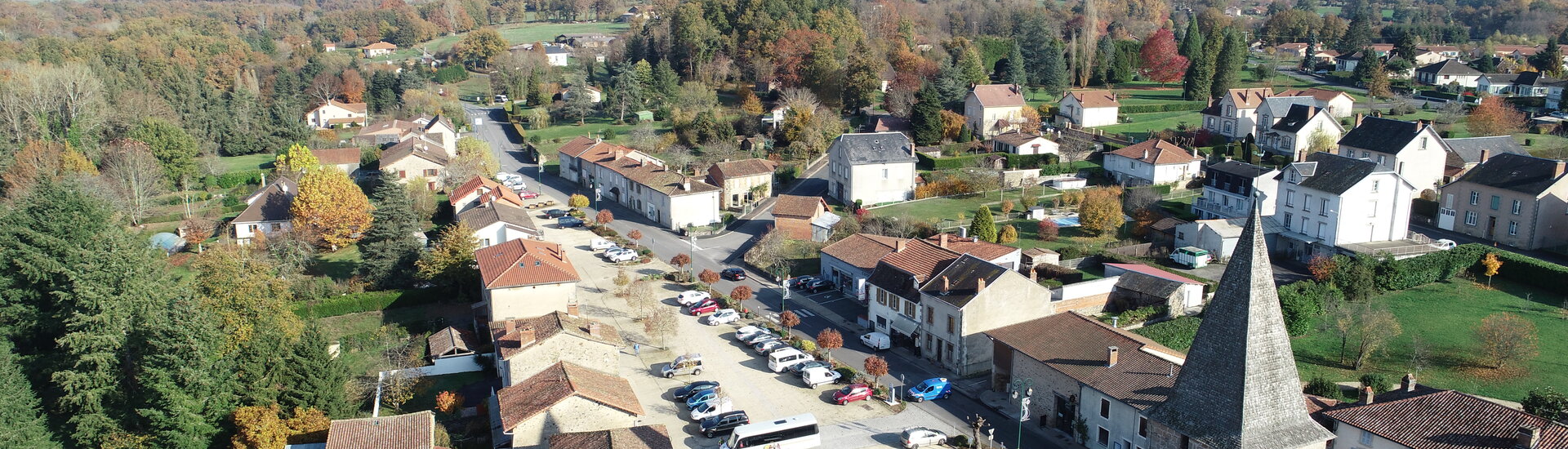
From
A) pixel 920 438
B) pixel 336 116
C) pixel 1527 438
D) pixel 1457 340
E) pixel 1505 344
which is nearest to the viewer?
pixel 1527 438

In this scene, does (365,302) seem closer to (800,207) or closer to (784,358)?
(784,358)

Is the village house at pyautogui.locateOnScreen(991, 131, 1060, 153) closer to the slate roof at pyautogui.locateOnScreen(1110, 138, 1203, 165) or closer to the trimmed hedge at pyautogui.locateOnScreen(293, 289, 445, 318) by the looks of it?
the slate roof at pyautogui.locateOnScreen(1110, 138, 1203, 165)

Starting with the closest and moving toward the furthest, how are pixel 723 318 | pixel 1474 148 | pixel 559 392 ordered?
pixel 559 392 < pixel 723 318 < pixel 1474 148

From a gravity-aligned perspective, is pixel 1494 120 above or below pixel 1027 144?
above

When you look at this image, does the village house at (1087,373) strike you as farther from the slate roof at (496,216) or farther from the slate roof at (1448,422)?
the slate roof at (496,216)

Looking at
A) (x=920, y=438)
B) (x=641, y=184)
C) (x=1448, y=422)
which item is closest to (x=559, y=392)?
(x=920, y=438)

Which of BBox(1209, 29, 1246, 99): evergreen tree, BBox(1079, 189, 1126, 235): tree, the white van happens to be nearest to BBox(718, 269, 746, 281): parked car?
the white van
